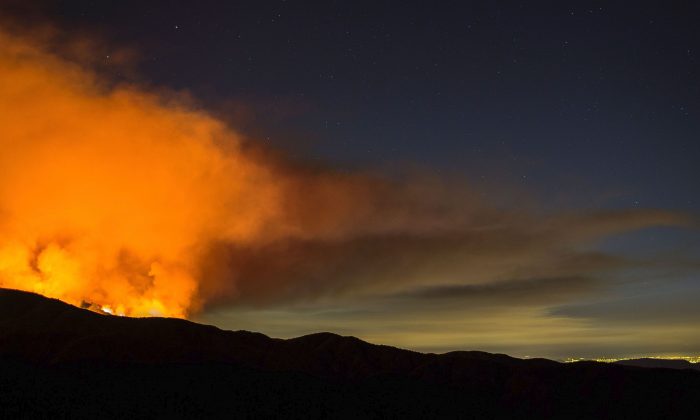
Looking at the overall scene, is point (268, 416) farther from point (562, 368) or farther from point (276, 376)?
point (562, 368)

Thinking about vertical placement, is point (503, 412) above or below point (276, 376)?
below

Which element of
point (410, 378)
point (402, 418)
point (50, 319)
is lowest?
point (402, 418)

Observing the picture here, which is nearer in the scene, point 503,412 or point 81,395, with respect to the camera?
point 81,395

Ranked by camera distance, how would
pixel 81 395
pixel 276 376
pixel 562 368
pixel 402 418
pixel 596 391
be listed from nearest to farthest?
pixel 81 395
pixel 402 418
pixel 276 376
pixel 596 391
pixel 562 368

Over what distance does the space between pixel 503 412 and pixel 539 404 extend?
11.1 metres

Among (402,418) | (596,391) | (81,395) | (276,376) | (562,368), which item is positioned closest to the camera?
(81,395)

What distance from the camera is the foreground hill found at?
10281 cm

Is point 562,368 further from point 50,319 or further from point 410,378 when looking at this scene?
point 50,319

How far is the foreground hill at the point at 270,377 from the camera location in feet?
337

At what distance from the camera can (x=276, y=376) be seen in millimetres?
126000

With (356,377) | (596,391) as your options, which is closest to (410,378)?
(356,377)

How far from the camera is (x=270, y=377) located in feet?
408

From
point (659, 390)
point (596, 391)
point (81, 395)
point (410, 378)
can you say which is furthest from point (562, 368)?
point (81, 395)

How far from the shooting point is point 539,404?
134m
